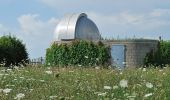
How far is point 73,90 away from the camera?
8.49m

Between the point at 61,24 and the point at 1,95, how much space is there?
39438mm

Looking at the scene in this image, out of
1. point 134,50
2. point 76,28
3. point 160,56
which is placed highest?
point 76,28

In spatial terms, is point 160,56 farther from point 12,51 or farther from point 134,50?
point 12,51

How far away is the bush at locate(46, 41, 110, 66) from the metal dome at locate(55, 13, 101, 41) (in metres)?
9.80

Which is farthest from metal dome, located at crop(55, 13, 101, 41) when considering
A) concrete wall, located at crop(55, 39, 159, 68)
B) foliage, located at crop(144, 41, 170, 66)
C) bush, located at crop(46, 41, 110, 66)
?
bush, located at crop(46, 41, 110, 66)

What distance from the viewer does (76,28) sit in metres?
45.0

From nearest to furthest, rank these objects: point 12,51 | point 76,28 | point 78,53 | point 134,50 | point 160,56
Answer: point 78,53 → point 12,51 → point 134,50 → point 160,56 → point 76,28

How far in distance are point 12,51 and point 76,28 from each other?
482 inches

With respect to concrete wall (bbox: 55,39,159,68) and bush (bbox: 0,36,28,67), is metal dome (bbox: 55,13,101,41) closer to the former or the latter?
concrete wall (bbox: 55,39,159,68)

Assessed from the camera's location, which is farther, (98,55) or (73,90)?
(98,55)

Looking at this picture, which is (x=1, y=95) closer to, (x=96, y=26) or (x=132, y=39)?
(x=132, y=39)

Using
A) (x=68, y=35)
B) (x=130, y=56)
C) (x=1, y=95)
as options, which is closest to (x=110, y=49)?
(x=130, y=56)

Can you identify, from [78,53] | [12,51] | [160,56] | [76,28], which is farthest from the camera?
[76,28]

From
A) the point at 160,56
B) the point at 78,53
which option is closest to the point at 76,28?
the point at 160,56
